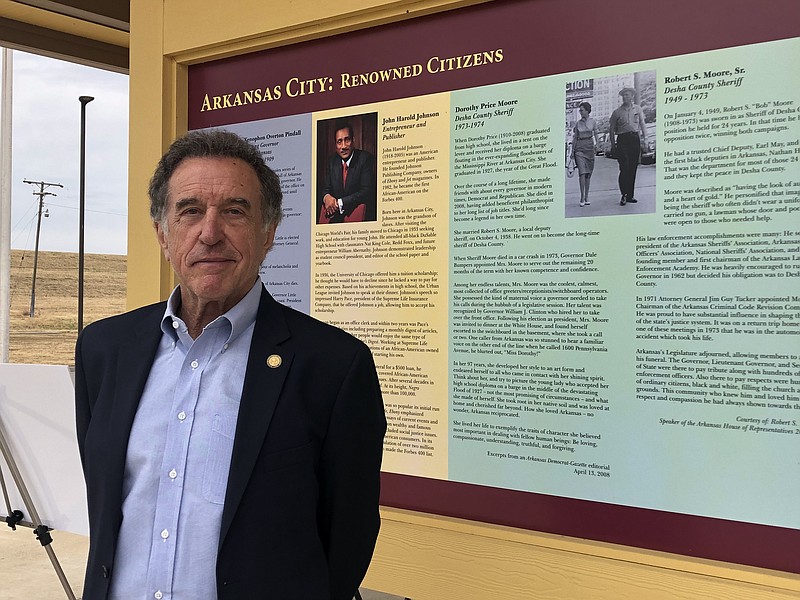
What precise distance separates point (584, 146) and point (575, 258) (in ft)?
1.14

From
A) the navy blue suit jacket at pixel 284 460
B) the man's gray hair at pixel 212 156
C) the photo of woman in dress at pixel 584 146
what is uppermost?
the photo of woman in dress at pixel 584 146

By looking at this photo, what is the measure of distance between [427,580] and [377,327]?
0.92 metres

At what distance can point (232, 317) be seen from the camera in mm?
1867

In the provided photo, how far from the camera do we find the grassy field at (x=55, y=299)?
6410 millimetres

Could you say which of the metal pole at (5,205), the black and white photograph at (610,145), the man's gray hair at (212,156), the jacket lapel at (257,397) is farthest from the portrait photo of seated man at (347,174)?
the metal pole at (5,205)

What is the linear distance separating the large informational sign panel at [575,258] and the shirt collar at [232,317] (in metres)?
1.10

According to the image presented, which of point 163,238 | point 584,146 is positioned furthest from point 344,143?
point 163,238

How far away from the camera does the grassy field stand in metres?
6.41

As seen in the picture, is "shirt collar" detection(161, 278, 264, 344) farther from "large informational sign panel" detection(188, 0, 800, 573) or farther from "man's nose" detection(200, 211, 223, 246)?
"large informational sign panel" detection(188, 0, 800, 573)

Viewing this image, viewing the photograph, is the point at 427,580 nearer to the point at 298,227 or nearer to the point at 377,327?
the point at 377,327

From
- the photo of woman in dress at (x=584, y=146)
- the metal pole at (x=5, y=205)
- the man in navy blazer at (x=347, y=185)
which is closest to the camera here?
the photo of woman in dress at (x=584, y=146)

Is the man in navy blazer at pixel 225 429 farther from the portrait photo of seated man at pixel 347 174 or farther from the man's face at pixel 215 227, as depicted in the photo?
the portrait photo of seated man at pixel 347 174

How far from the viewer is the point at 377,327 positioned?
3133 mm

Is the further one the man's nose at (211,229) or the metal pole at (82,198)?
the metal pole at (82,198)
